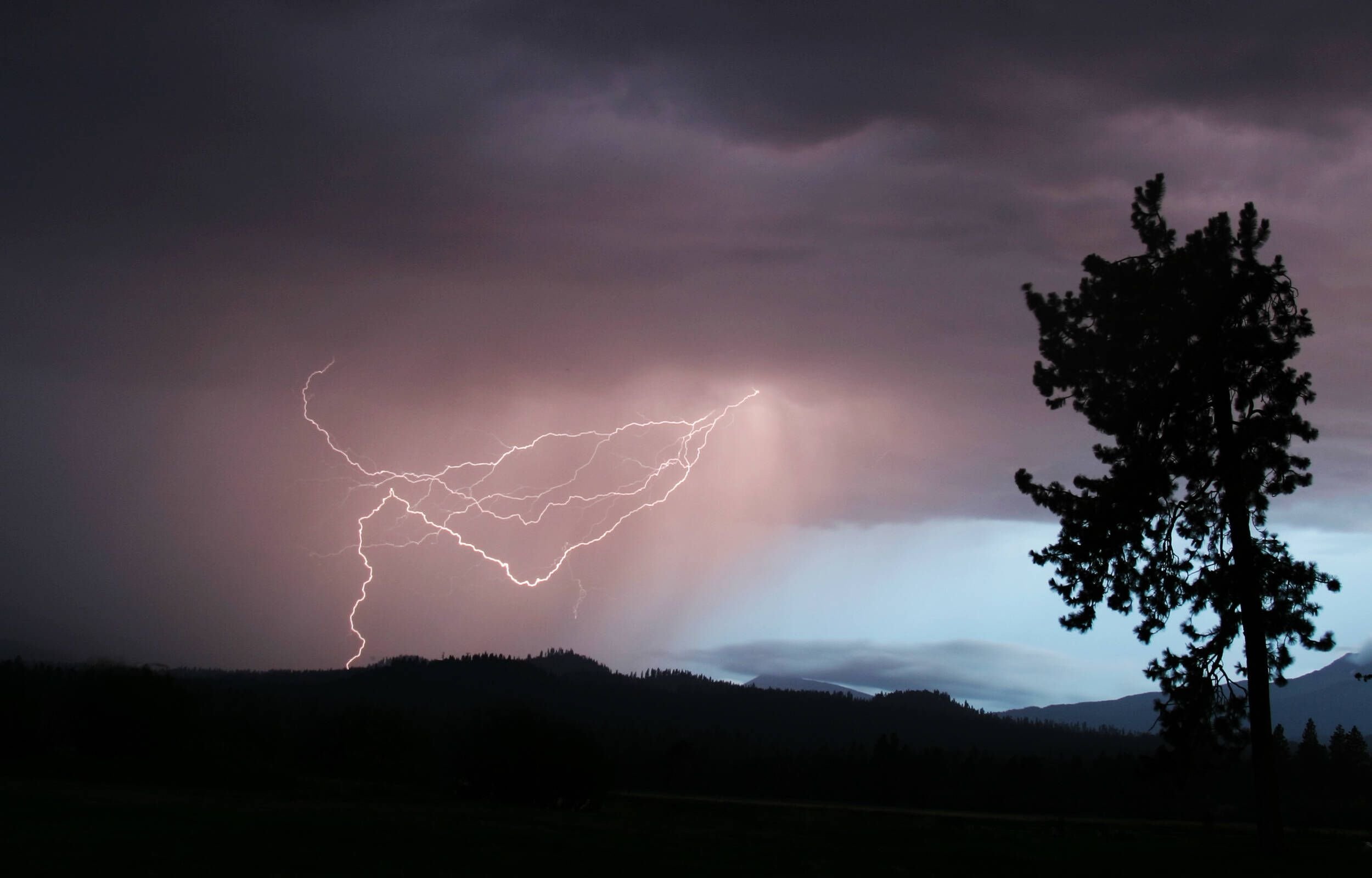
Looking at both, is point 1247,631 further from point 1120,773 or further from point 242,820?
point 1120,773

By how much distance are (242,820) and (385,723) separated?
49820mm

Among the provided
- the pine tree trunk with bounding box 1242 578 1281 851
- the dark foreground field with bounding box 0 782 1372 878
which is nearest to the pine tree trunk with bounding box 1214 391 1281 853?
the pine tree trunk with bounding box 1242 578 1281 851

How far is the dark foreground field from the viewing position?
18.9m

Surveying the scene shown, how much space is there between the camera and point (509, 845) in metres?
21.9

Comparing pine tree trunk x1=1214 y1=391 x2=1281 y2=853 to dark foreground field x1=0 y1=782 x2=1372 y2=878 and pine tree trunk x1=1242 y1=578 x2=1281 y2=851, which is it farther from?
dark foreground field x1=0 y1=782 x2=1372 y2=878

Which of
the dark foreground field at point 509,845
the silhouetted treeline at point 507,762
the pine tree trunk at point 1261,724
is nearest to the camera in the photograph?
the dark foreground field at point 509,845

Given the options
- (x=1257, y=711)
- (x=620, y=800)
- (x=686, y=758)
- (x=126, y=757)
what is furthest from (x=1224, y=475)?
(x=686, y=758)

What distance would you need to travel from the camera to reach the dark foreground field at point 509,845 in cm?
1892

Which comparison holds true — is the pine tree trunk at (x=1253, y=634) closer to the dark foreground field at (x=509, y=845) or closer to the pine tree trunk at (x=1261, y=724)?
the pine tree trunk at (x=1261, y=724)

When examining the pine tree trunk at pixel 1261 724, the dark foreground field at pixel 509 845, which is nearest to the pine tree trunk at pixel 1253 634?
the pine tree trunk at pixel 1261 724

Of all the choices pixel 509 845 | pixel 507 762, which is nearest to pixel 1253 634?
pixel 509 845

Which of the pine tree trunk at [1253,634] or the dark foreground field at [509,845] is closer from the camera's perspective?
the dark foreground field at [509,845]

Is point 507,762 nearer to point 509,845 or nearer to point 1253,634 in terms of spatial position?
point 509,845

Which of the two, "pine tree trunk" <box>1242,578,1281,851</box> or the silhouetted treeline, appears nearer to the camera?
"pine tree trunk" <box>1242,578,1281,851</box>
